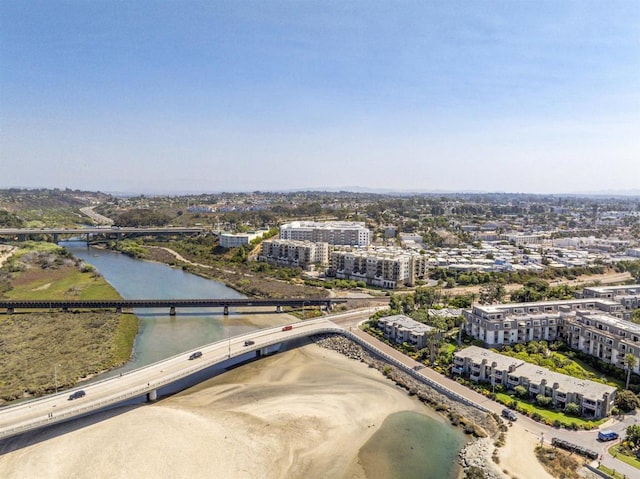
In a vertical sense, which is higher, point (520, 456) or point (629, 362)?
point (629, 362)

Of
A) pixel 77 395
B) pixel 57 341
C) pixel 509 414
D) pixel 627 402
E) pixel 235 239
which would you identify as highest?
pixel 235 239

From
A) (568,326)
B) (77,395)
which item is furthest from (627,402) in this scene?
(77,395)

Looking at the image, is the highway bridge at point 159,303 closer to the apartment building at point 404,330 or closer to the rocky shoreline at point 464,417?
the apartment building at point 404,330

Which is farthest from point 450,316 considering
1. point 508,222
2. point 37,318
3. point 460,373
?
point 508,222

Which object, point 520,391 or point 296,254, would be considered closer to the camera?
point 520,391

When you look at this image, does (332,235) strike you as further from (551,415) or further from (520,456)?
(520,456)

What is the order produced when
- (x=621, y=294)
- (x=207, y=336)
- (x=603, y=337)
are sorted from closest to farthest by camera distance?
(x=603, y=337) → (x=207, y=336) → (x=621, y=294)
